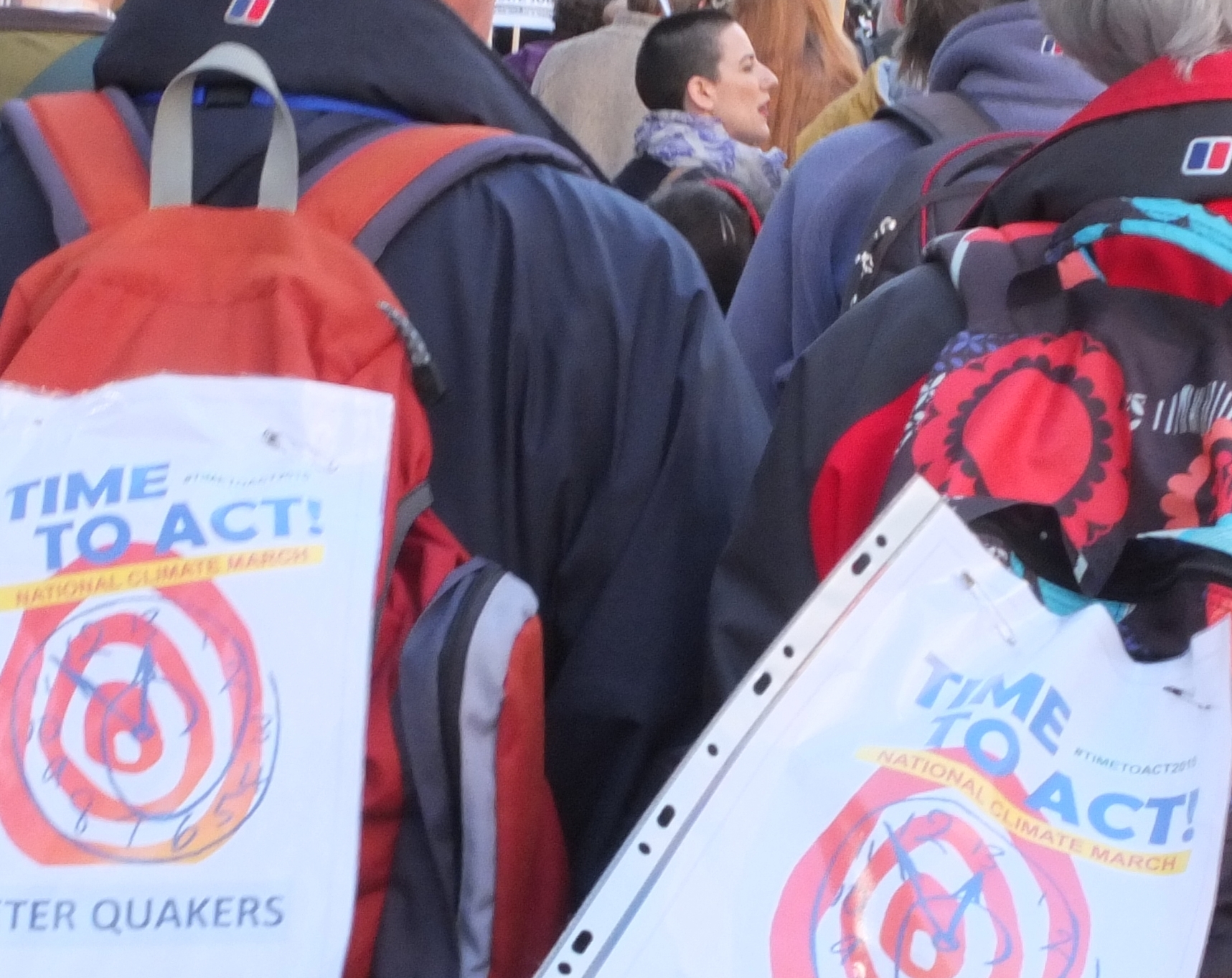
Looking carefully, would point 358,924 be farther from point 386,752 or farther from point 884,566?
point 884,566

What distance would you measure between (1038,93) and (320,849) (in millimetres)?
1296

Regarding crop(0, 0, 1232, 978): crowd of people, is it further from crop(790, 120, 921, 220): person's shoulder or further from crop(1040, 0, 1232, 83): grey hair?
crop(790, 120, 921, 220): person's shoulder

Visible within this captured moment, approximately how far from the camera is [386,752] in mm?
820

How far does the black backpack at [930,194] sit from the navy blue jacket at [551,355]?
503mm

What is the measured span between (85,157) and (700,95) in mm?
1993

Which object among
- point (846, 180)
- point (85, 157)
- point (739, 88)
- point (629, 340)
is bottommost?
point (739, 88)

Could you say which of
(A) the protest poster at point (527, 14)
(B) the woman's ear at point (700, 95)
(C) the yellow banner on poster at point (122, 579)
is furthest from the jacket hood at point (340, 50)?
(A) the protest poster at point (527, 14)

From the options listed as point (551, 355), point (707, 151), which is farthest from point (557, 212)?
point (707, 151)

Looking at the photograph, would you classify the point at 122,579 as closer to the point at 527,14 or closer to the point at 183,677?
the point at 183,677

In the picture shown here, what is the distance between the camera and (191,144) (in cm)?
91

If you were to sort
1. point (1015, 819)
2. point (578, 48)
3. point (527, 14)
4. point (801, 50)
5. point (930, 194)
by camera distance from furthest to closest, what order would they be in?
point (527, 14), point (578, 48), point (801, 50), point (930, 194), point (1015, 819)

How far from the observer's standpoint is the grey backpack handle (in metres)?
0.88

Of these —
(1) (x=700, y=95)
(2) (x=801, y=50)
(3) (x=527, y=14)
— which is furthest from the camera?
(3) (x=527, y=14)

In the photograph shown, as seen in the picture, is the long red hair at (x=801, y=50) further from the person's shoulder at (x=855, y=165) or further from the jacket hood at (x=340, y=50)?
the jacket hood at (x=340, y=50)
